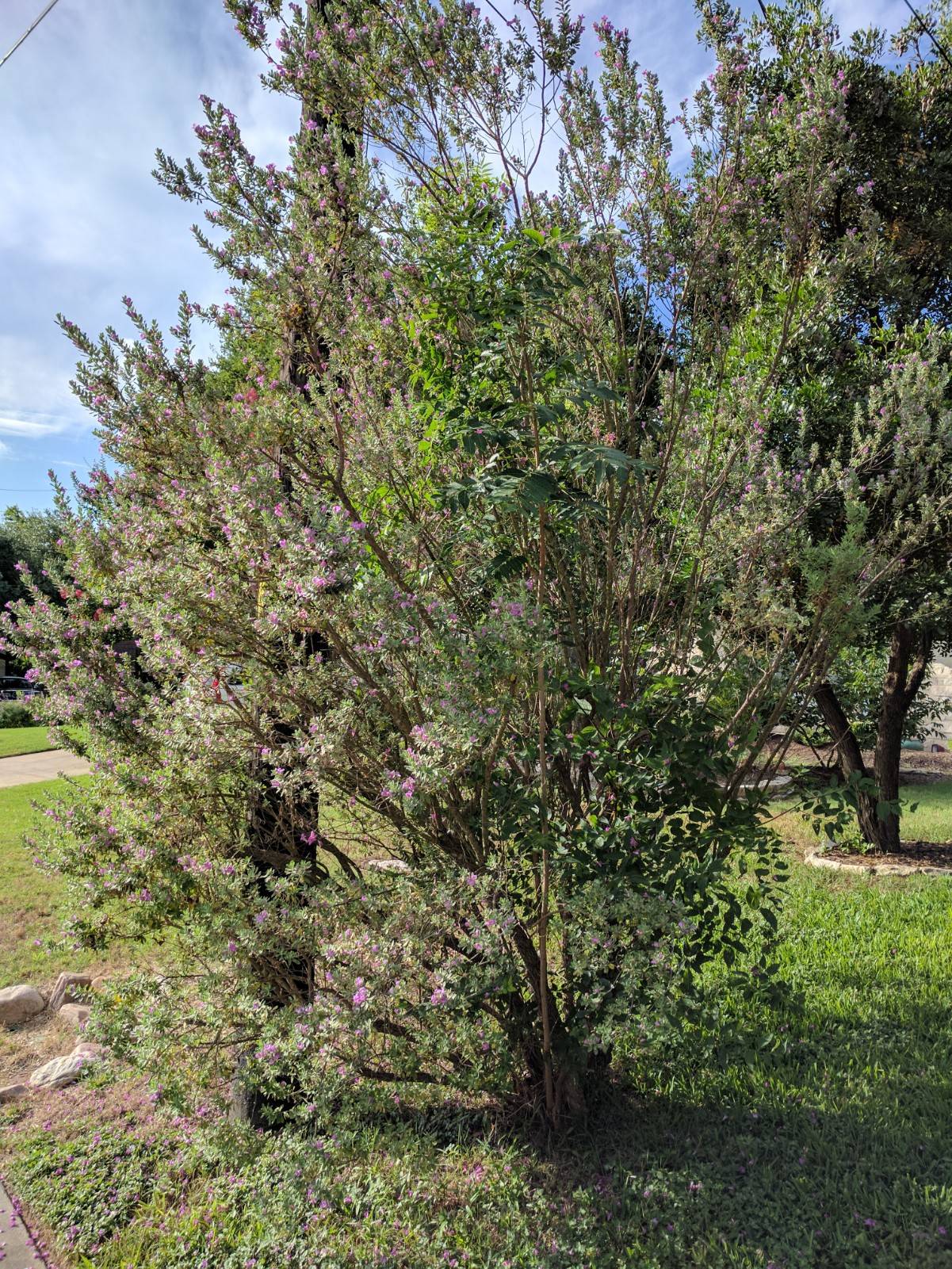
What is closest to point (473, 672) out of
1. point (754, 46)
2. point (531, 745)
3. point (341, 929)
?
point (531, 745)

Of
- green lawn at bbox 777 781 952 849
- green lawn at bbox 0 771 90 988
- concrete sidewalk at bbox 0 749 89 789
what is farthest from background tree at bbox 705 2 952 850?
concrete sidewalk at bbox 0 749 89 789

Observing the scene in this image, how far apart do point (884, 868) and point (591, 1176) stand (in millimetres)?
4949

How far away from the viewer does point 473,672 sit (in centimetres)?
245

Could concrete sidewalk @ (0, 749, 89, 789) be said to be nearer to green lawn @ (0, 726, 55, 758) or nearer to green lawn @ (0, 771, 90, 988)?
green lawn @ (0, 726, 55, 758)

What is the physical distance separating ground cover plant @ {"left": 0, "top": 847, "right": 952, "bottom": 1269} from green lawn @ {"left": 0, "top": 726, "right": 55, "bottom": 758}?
12091 mm

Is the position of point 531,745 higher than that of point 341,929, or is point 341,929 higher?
point 531,745

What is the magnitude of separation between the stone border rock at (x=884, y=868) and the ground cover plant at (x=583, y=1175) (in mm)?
3049

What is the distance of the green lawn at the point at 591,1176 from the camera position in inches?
97.6

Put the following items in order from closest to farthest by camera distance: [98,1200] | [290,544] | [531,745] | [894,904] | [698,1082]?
[290,544] < [531,745] < [98,1200] < [698,1082] < [894,904]

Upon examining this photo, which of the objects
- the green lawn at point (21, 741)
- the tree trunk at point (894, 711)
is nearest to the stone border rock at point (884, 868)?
the tree trunk at point (894, 711)

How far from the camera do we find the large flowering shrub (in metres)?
2.55

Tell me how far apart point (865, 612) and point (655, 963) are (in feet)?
5.03

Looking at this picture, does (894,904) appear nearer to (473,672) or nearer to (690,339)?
(690,339)

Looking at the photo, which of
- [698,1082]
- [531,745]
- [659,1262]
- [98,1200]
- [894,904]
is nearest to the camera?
[659,1262]
